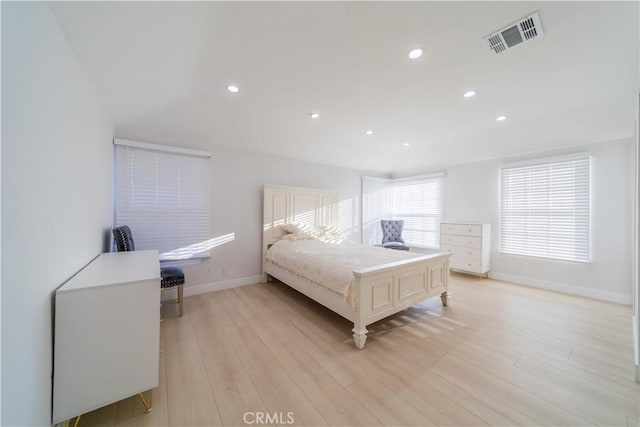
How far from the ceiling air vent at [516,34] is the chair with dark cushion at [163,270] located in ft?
11.9

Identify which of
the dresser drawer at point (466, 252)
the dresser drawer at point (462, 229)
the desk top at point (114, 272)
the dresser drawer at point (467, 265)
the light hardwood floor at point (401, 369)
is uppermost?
the dresser drawer at point (462, 229)

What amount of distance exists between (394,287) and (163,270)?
9.22 feet

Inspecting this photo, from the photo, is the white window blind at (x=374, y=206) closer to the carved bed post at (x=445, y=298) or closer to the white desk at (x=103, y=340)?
the carved bed post at (x=445, y=298)

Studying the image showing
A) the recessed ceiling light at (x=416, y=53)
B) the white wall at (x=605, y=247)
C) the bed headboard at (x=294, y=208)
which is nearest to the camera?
the recessed ceiling light at (x=416, y=53)

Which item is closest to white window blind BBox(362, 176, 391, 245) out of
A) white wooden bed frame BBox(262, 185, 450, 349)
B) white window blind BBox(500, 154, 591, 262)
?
white wooden bed frame BBox(262, 185, 450, 349)

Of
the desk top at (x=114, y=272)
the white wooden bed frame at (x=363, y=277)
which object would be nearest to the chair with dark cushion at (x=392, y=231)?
the white wooden bed frame at (x=363, y=277)

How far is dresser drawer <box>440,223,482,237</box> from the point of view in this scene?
403 centimetres

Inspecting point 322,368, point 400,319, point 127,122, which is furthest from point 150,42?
point 400,319

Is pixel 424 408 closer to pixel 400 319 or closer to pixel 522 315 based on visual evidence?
pixel 400 319

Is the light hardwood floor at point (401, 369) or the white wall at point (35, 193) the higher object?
the white wall at point (35, 193)

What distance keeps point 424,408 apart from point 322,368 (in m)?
0.74

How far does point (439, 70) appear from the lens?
192 centimetres

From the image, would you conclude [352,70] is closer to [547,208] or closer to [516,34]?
[516,34]

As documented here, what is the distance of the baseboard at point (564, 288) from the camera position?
9.89 feet
